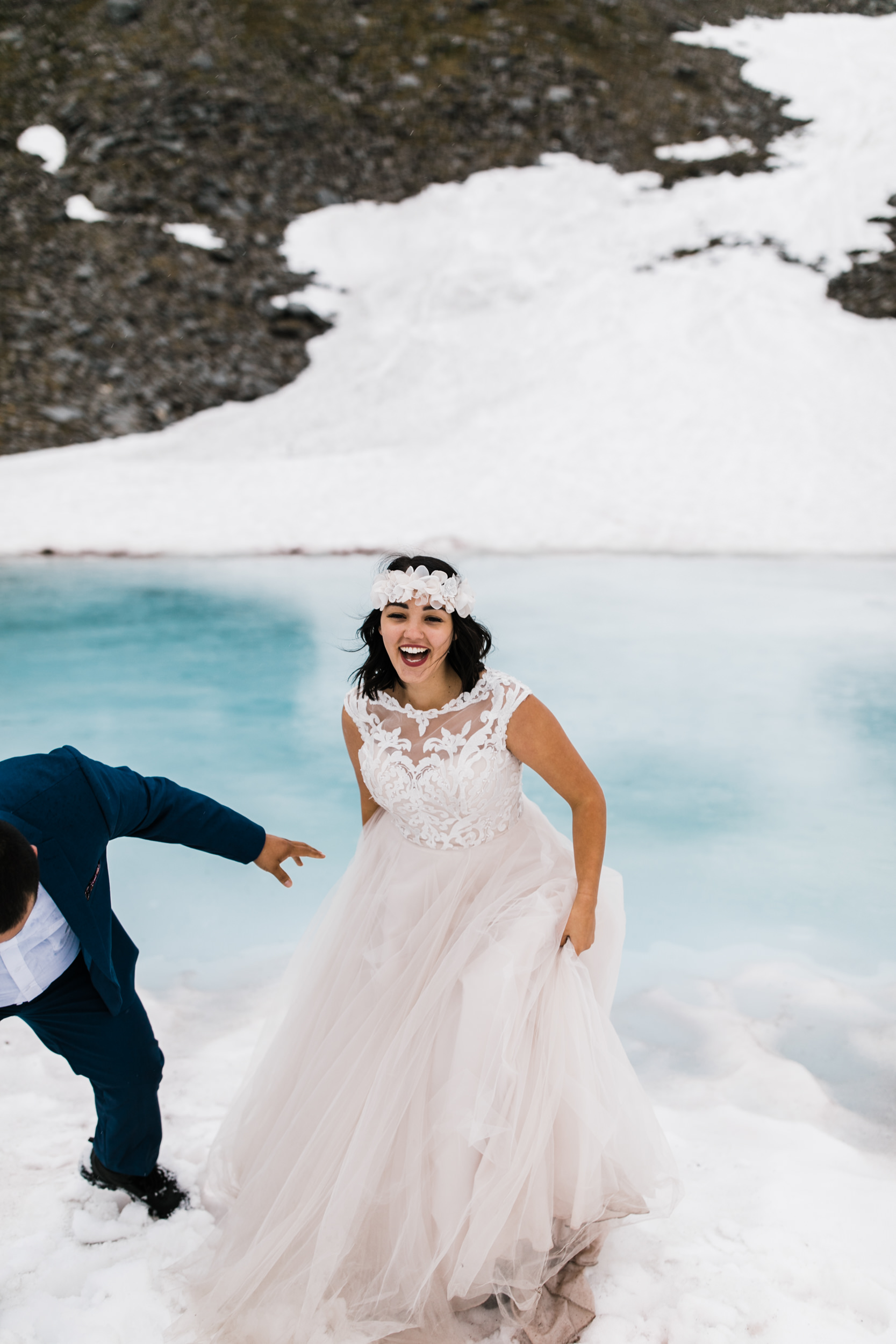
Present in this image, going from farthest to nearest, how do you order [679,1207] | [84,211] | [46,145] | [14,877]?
[46,145] < [84,211] < [679,1207] < [14,877]

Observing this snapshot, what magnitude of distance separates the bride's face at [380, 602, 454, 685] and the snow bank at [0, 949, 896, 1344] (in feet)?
5.19

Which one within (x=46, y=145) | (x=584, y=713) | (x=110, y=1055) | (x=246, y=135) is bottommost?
(x=584, y=713)

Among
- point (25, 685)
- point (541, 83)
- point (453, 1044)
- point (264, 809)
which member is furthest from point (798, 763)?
point (541, 83)

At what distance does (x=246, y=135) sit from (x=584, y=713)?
21.5 metres

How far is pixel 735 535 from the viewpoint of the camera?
12.5 metres

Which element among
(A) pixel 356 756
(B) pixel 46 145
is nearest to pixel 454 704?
(A) pixel 356 756

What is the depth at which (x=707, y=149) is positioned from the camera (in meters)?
22.1

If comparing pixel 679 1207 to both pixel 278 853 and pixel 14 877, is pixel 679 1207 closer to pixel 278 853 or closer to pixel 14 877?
pixel 278 853

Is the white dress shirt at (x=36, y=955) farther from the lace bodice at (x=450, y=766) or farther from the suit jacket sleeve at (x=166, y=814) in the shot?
the lace bodice at (x=450, y=766)

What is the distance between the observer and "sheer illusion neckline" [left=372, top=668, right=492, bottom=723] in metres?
2.27

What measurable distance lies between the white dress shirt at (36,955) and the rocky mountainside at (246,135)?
15.8 meters

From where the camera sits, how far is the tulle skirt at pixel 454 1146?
1972 millimetres

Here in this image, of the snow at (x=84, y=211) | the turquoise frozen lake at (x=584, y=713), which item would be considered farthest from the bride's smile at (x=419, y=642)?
the snow at (x=84, y=211)

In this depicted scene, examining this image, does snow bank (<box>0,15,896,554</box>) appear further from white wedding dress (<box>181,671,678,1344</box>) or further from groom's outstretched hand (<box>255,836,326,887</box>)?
white wedding dress (<box>181,671,678,1344</box>)
